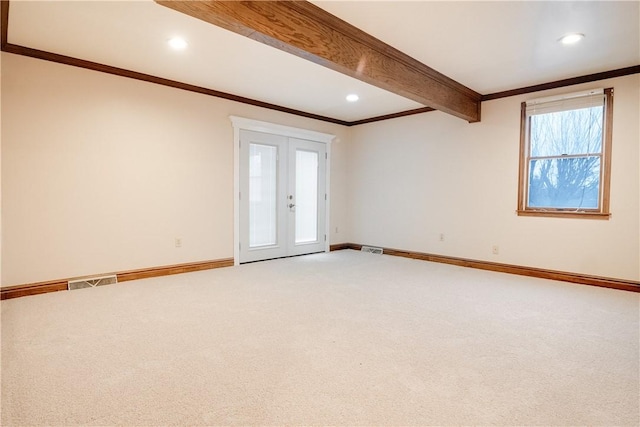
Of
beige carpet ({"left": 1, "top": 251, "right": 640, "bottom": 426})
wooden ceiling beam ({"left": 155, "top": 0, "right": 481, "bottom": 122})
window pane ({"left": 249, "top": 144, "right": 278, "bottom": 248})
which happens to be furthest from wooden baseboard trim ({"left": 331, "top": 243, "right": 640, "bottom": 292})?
wooden ceiling beam ({"left": 155, "top": 0, "right": 481, "bottom": 122})

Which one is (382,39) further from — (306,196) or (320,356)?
(306,196)

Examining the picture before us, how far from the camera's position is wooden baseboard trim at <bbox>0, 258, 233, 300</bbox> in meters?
3.35

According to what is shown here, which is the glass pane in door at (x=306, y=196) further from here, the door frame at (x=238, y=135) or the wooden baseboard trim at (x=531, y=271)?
the wooden baseboard trim at (x=531, y=271)

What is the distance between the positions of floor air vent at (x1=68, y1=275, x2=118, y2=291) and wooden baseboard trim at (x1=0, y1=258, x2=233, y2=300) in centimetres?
5

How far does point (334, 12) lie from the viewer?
8.59 ft

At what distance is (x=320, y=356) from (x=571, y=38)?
327 cm

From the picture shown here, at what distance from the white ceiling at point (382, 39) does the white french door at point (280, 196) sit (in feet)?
3.55

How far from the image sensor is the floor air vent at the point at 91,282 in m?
3.65

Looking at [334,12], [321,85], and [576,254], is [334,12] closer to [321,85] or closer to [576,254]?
[321,85]

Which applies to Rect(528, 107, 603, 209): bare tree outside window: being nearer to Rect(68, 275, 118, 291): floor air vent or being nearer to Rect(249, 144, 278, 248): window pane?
Rect(249, 144, 278, 248): window pane

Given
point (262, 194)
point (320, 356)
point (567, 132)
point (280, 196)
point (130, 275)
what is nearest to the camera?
point (320, 356)

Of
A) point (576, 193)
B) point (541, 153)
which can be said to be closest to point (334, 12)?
point (541, 153)

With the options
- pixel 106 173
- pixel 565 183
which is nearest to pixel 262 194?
pixel 106 173

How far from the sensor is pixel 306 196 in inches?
233
